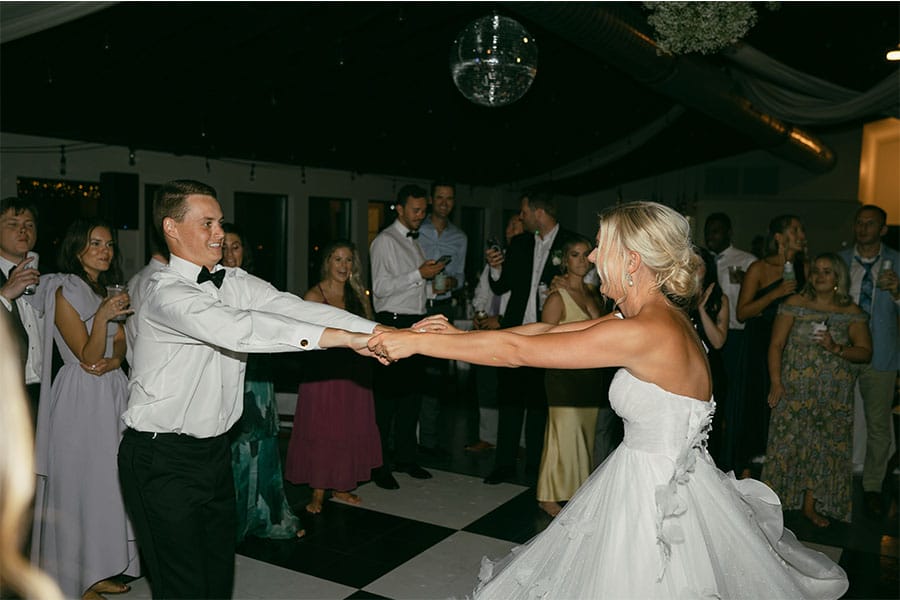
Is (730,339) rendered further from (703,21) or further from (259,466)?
(259,466)

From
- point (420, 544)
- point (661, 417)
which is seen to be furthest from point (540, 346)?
point (420, 544)

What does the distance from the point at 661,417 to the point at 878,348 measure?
321 cm

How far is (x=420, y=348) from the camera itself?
2199 mm

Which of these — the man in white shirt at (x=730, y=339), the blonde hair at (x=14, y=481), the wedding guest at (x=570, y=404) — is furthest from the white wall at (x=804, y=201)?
the blonde hair at (x=14, y=481)

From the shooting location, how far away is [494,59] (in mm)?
4348

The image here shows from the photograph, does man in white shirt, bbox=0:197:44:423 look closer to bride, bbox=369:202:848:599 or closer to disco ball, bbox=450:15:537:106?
bride, bbox=369:202:848:599

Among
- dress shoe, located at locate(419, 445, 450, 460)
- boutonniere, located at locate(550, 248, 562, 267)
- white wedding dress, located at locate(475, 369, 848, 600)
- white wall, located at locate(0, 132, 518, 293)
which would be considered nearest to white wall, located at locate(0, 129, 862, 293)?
white wall, located at locate(0, 132, 518, 293)

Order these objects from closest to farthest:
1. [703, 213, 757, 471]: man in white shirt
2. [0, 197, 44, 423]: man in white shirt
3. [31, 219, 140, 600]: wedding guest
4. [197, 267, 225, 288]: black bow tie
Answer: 1. [197, 267, 225, 288]: black bow tie
2. [31, 219, 140, 600]: wedding guest
3. [0, 197, 44, 423]: man in white shirt
4. [703, 213, 757, 471]: man in white shirt

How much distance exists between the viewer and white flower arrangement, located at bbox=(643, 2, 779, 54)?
11.0ft

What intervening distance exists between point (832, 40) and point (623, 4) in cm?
377

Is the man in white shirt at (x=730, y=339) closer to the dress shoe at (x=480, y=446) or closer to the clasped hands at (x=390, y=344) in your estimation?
the dress shoe at (x=480, y=446)

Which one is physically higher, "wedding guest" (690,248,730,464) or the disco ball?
the disco ball

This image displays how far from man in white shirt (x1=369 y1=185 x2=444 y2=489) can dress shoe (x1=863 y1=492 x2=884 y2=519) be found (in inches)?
101

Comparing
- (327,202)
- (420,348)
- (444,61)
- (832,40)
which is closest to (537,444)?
(420,348)
